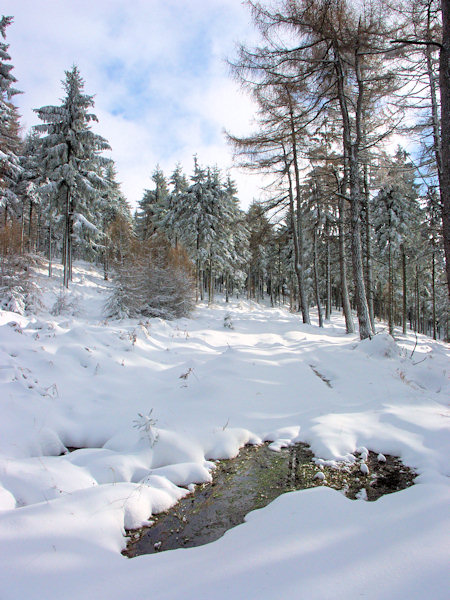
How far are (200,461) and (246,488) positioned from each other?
590 mm

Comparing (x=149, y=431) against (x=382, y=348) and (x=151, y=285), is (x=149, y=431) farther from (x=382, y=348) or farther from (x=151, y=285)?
(x=151, y=285)

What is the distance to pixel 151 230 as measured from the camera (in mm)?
31359

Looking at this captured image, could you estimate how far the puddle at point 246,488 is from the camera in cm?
219

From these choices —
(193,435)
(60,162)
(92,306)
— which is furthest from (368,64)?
(60,162)

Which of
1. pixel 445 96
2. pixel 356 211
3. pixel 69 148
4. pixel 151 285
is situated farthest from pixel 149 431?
pixel 69 148

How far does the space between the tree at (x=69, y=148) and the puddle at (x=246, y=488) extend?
60.8 feet

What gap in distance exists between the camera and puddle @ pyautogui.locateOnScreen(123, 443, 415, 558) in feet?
7.18

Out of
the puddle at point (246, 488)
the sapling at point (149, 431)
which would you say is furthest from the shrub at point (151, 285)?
the puddle at point (246, 488)

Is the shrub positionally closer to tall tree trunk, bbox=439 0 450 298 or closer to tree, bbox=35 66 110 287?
tree, bbox=35 66 110 287

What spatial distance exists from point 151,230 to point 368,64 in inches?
1001

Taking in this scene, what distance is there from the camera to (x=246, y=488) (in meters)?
2.77

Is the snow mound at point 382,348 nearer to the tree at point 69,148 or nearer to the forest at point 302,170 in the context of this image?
the forest at point 302,170

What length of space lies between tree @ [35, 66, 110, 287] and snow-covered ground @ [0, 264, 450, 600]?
15.8 meters

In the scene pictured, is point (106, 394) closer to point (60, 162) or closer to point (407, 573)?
point (407, 573)
